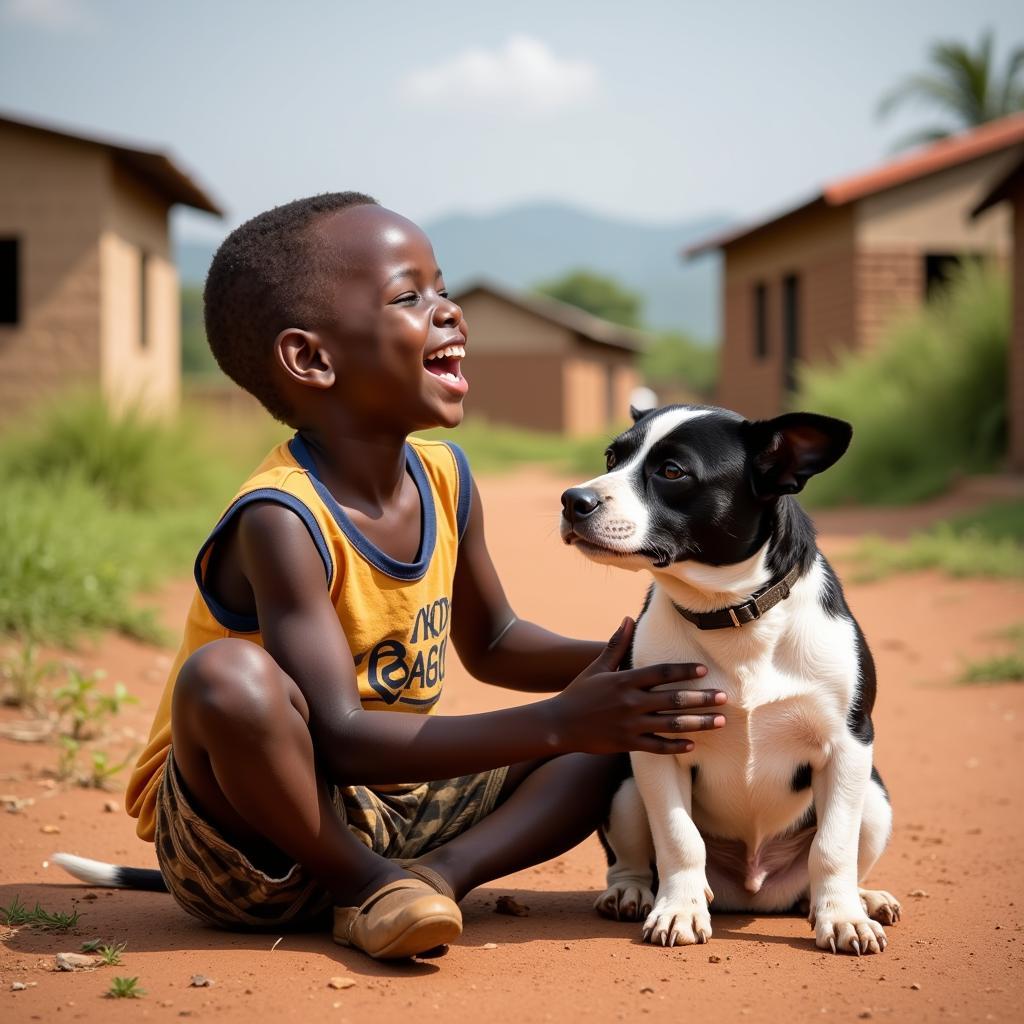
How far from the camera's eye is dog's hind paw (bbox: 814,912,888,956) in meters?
2.77

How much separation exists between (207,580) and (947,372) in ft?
43.3

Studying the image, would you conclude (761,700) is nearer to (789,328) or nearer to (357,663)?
(357,663)

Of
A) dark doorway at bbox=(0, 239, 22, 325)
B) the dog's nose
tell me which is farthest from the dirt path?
dark doorway at bbox=(0, 239, 22, 325)

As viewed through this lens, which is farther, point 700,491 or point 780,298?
point 780,298

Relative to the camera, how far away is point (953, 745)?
17.4ft

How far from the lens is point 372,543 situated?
295cm

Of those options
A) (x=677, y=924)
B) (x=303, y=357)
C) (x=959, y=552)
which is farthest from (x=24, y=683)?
(x=959, y=552)

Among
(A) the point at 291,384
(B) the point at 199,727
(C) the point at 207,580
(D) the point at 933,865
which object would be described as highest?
(A) the point at 291,384

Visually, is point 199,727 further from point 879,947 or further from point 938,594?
point 938,594

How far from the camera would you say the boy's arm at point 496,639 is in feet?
11.1

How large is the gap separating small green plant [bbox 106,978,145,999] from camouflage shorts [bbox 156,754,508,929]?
1.24 ft

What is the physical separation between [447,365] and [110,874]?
151cm

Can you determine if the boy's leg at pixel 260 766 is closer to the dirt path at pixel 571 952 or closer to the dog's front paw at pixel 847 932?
the dirt path at pixel 571 952

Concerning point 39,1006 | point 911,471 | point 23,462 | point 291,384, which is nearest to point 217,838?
point 39,1006
